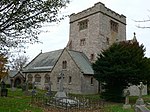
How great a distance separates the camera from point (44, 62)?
49281 mm

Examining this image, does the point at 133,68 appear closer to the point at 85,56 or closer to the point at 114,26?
the point at 85,56

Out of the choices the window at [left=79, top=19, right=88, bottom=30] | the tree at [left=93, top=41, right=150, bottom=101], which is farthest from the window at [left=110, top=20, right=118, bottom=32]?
the tree at [left=93, top=41, right=150, bottom=101]

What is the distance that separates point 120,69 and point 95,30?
54.7 ft

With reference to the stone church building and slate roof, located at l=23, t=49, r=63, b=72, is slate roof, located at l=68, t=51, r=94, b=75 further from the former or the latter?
slate roof, located at l=23, t=49, r=63, b=72

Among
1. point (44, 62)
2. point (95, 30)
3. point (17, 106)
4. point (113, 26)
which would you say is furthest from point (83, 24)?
point (17, 106)

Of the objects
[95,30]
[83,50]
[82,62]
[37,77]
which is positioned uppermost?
[95,30]

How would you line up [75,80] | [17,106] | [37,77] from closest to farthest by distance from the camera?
1. [17,106]
2. [75,80]
3. [37,77]

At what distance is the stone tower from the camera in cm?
4178

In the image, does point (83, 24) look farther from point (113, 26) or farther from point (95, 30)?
point (113, 26)

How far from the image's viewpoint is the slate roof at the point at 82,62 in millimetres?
38119

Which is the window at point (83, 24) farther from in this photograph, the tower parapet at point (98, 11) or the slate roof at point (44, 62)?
the slate roof at point (44, 62)

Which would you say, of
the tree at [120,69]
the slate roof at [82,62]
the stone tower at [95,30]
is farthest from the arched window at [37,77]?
the tree at [120,69]

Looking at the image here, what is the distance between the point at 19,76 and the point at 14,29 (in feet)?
139

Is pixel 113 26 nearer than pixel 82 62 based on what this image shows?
No
